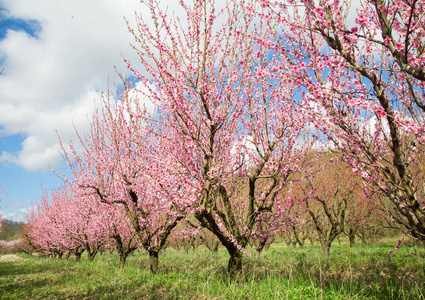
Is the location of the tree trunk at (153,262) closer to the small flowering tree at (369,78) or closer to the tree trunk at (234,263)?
the tree trunk at (234,263)

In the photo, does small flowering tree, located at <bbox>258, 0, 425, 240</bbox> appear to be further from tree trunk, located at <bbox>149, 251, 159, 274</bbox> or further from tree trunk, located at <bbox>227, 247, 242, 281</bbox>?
A: tree trunk, located at <bbox>149, 251, 159, 274</bbox>

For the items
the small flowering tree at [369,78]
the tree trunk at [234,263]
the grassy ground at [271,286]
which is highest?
the small flowering tree at [369,78]

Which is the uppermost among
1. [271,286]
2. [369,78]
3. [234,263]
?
[369,78]

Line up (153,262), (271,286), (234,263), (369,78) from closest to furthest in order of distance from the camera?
(369,78)
(271,286)
(234,263)
(153,262)

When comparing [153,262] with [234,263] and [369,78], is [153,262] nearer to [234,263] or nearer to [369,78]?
[234,263]

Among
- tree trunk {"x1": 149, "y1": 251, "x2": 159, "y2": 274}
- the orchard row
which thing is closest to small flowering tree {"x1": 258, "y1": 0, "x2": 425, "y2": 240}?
the orchard row

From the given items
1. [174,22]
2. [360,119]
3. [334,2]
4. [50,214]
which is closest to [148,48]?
[174,22]

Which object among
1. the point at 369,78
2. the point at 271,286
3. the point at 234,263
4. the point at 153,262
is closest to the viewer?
the point at 369,78

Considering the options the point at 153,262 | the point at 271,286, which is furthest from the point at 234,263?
the point at 153,262

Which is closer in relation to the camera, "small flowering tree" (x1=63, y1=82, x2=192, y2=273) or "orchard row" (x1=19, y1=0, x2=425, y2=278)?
"orchard row" (x1=19, y1=0, x2=425, y2=278)

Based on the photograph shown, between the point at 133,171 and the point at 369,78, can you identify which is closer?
the point at 369,78

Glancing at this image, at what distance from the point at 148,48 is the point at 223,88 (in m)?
1.79

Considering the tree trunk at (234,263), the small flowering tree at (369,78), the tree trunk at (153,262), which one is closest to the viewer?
the small flowering tree at (369,78)

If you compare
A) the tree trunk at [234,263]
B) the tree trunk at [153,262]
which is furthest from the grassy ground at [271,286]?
the tree trunk at [153,262]
